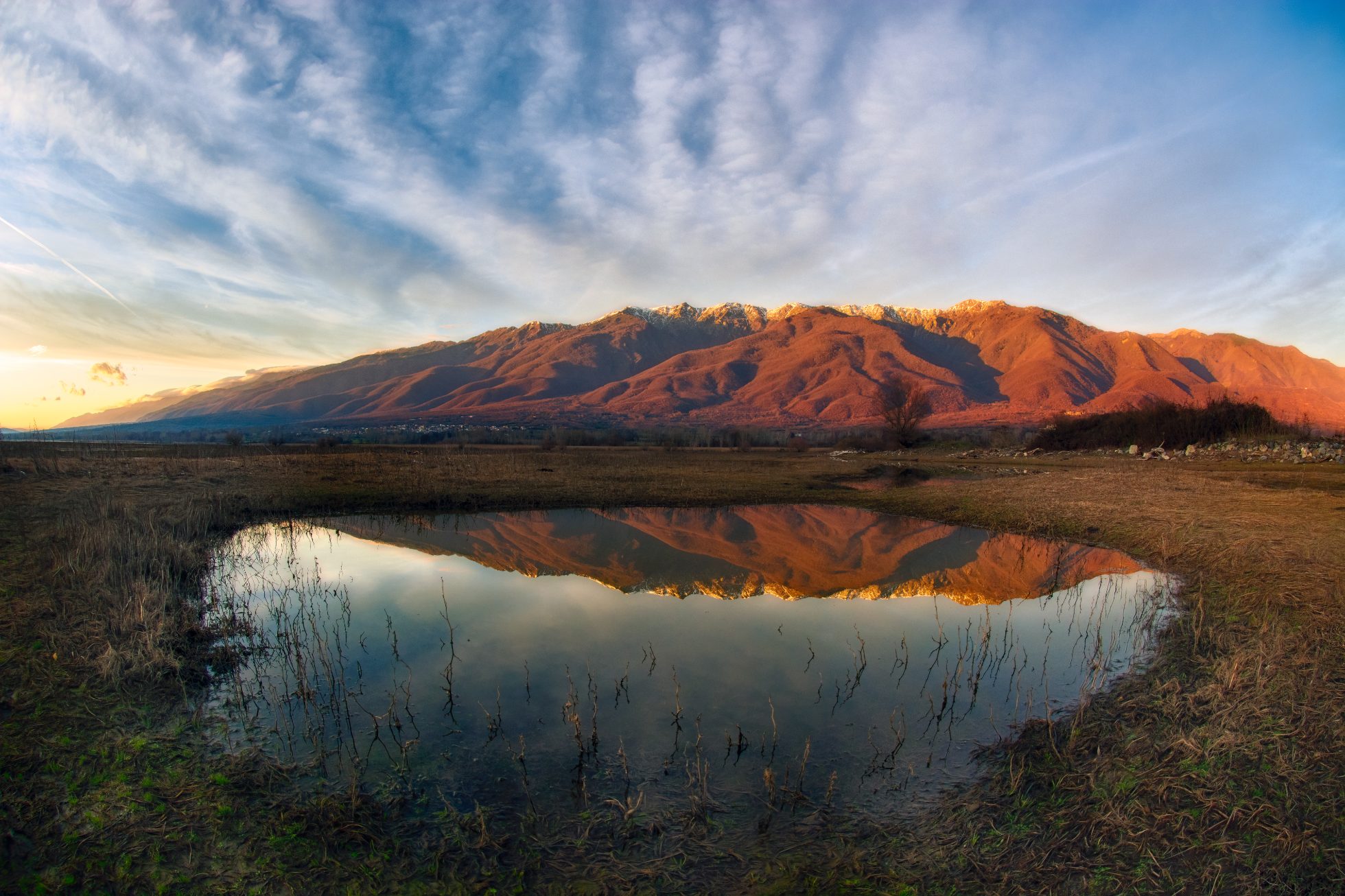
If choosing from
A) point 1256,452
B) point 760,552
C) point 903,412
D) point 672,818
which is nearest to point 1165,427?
point 1256,452

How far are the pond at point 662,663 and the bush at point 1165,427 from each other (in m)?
34.0

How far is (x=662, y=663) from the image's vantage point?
29.3ft

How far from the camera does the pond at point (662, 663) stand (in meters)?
6.12

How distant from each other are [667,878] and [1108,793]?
4.04 m

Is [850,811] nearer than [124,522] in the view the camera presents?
Yes

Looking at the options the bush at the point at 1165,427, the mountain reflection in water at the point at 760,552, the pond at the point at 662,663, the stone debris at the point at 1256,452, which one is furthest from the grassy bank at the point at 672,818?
the bush at the point at 1165,427

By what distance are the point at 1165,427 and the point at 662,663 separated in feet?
163

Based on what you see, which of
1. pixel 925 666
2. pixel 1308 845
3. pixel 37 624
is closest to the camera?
pixel 1308 845

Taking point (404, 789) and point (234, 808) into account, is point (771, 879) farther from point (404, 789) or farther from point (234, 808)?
point (234, 808)

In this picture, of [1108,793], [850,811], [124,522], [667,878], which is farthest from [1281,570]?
[124,522]

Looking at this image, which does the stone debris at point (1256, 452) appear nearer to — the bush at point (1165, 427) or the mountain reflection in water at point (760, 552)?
the bush at point (1165, 427)

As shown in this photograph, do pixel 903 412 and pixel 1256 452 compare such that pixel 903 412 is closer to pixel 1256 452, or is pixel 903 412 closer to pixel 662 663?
pixel 1256 452

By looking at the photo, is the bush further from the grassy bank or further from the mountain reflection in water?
the grassy bank

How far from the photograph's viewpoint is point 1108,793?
526cm
